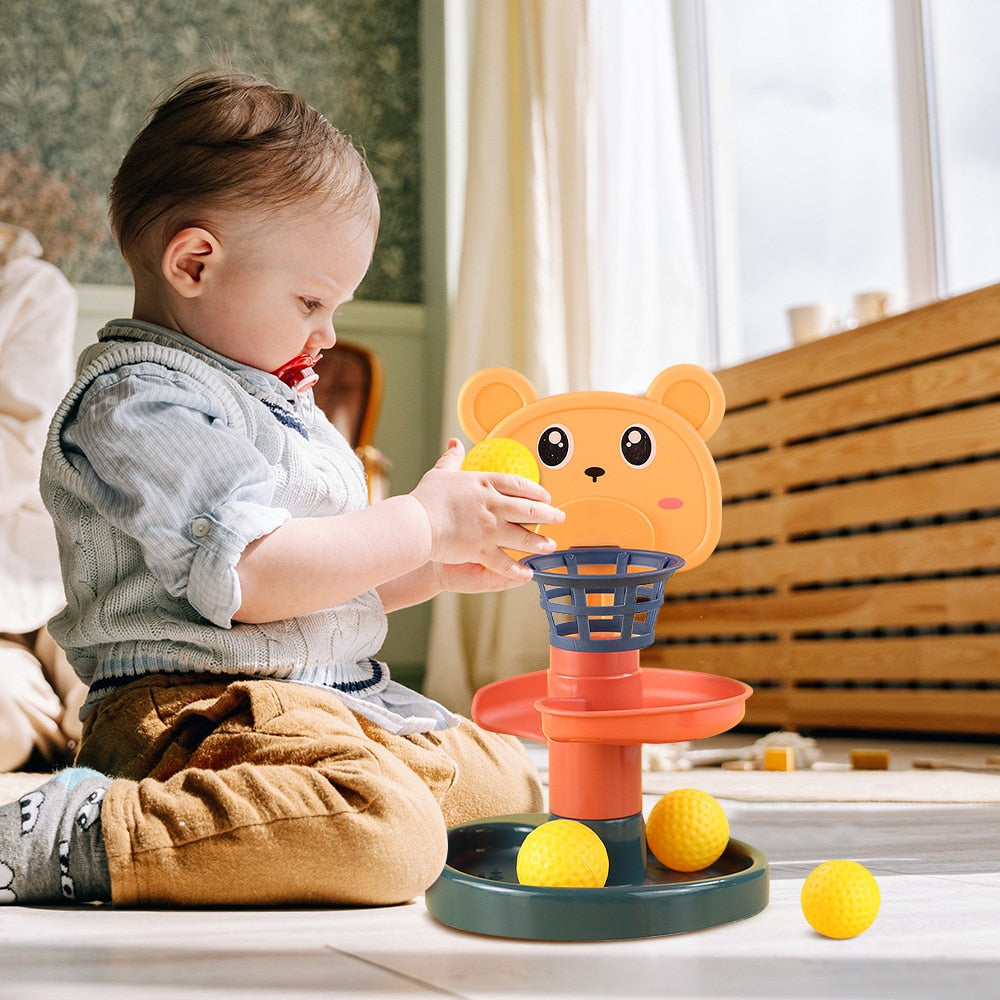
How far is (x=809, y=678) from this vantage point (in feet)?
7.79

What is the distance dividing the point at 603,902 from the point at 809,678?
1765mm

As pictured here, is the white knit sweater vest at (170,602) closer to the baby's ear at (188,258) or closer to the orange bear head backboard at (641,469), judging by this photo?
the baby's ear at (188,258)

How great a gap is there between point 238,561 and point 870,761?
1121mm

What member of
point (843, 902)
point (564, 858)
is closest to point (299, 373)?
point (564, 858)

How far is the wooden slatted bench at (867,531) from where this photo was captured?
6.59 feet

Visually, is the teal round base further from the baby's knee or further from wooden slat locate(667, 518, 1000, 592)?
wooden slat locate(667, 518, 1000, 592)

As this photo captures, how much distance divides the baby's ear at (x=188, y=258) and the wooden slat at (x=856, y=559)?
1.46m

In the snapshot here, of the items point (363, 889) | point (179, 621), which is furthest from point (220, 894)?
point (179, 621)

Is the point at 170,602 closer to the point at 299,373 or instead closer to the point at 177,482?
the point at 177,482

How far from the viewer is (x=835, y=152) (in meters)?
2.76

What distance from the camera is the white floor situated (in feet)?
1.97

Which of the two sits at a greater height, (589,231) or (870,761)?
(589,231)

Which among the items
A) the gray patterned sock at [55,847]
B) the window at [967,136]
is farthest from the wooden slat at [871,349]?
the gray patterned sock at [55,847]

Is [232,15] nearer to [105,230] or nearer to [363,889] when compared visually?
[105,230]
